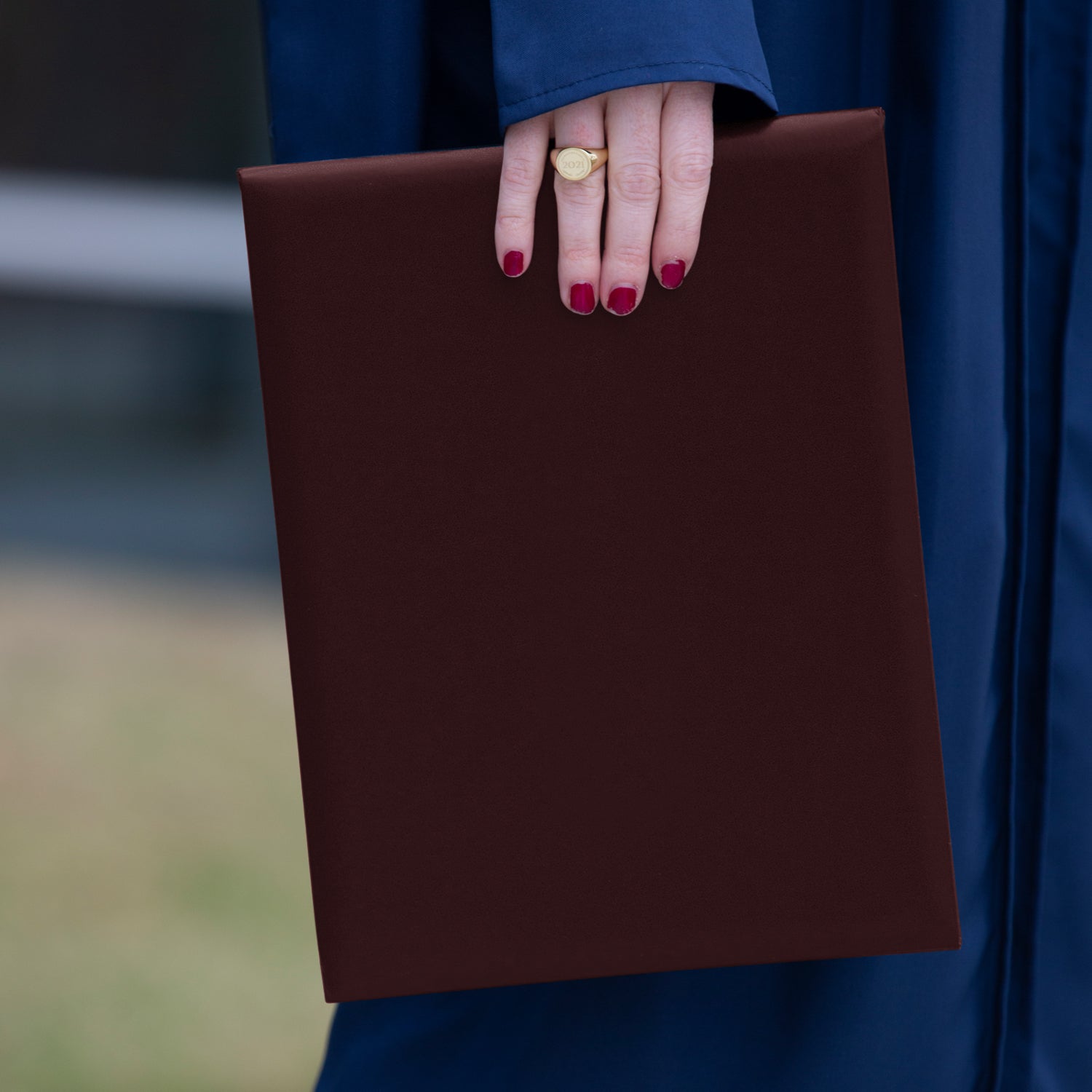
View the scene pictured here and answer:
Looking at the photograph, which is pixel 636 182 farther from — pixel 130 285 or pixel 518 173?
pixel 130 285

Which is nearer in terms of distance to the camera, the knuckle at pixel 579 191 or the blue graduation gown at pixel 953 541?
the knuckle at pixel 579 191

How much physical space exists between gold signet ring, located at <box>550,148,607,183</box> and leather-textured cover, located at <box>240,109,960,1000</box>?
30 mm

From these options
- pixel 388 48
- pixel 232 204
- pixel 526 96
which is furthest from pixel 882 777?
pixel 232 204

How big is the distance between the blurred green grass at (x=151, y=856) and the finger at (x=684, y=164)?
1.17 m

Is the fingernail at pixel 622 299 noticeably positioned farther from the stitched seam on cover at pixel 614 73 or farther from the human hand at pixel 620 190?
the stitched seam on cover at pixel 614 73

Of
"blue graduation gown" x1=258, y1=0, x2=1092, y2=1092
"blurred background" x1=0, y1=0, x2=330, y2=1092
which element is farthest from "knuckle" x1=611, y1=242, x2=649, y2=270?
"blurred background" x1=0, y1=0, x2=330, y2=1092

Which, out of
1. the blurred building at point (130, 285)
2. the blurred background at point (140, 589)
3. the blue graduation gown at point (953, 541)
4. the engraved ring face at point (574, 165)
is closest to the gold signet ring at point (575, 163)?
the engraved ring face at point (574, 165)

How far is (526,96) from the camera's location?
0.59 metres

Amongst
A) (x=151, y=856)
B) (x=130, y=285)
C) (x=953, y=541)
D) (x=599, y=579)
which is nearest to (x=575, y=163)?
(x=599, y=579)

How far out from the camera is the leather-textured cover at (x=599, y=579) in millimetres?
630

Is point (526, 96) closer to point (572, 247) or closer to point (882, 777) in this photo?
point (572, 247)

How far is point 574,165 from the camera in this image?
0.60 m

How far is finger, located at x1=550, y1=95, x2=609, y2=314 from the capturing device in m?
0.60

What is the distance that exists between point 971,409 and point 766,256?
22cm
